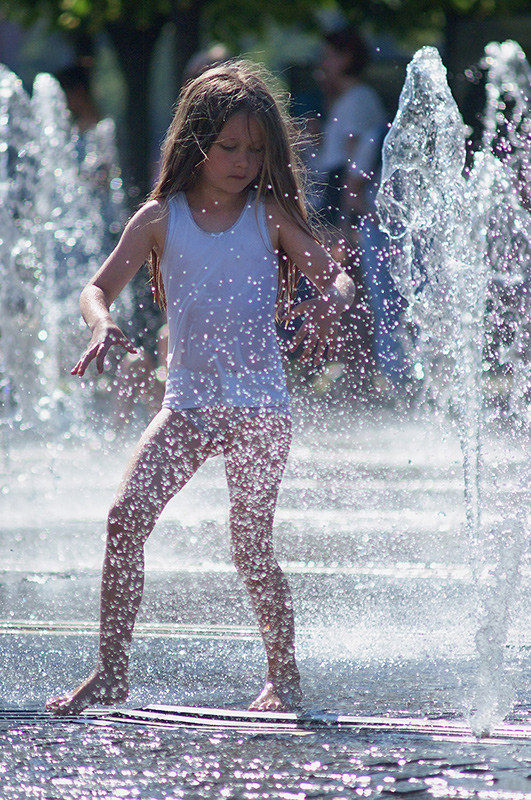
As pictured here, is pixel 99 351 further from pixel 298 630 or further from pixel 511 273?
pixel 511 273

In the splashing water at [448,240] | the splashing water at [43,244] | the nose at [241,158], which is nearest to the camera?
the nose at [241,158]

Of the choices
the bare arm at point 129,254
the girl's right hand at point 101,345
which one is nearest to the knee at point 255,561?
the girl's right hand at point 101,345

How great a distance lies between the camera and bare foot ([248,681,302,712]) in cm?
305

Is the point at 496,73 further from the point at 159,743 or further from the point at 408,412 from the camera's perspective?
the point at 159,743

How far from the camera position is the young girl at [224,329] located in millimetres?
3062

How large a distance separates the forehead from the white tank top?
162 millimetres

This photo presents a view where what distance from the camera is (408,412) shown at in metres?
9.15

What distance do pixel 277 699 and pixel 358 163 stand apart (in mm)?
6254

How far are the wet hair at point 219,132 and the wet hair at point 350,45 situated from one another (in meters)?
6.02

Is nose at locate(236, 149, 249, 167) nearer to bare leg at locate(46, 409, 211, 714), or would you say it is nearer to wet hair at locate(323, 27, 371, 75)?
bare leg at locate(46, 409, 211, 714)

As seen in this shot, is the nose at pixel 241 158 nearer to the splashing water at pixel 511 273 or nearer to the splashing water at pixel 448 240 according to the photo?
the splashing water at pixel 448 240

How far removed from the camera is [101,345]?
9.77 feet

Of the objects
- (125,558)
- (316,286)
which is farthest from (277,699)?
(316,286)

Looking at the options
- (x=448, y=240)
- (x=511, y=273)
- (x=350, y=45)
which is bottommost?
(x=511, y=273)
